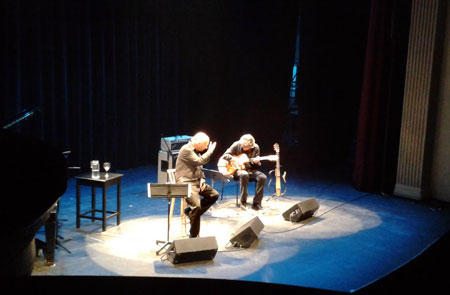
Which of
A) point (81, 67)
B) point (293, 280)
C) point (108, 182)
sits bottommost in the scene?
point (293, 280)

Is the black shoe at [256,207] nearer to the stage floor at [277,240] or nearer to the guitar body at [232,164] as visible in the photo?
the stage floor at [277,240]

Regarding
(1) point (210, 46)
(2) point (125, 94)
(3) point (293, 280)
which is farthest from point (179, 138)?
(3) point (293, 280)

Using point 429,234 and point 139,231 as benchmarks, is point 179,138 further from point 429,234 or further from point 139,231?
point 429,234

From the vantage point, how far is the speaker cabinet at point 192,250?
5.23 m

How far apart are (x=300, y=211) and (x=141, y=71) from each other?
192 inches

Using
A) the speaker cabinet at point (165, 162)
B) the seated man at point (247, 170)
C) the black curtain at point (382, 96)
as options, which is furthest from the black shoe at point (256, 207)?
the black curtain at point (382, 96)

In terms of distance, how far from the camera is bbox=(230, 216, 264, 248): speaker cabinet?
5785 mm

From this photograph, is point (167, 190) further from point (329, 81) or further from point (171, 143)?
point (329, 81)

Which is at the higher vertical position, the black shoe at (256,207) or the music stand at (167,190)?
the music stand at (167,190)

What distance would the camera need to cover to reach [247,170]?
7660 mm

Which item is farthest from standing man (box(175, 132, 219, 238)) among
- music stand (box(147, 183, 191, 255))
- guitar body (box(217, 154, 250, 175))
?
guitar body (box(217, 154, 250, 175))

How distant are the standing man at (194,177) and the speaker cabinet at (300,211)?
1.26 metres

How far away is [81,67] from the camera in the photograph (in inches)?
355

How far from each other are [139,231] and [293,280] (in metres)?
2.24
